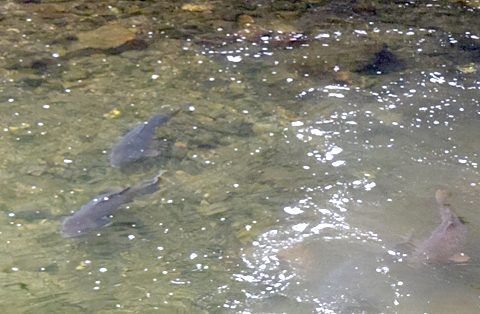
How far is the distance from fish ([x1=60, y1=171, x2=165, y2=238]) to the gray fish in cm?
38

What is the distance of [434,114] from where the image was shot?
4.52 metres

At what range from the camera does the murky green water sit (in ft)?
9.46

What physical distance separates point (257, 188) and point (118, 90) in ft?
6.75

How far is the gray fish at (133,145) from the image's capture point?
12.7 feet

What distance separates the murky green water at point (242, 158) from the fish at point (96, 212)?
0.24ft

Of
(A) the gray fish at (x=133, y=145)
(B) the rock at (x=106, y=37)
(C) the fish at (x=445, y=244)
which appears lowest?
(C) the fish at (x=445, y=244)

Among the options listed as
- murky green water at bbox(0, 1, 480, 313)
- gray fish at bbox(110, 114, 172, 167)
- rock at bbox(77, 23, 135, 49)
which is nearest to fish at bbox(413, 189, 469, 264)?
murky green water at bbox(0, 1, 480, 313)

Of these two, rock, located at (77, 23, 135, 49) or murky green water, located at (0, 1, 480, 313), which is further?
rock, located at (77, 23, 135, 49)

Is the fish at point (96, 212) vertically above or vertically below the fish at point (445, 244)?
above

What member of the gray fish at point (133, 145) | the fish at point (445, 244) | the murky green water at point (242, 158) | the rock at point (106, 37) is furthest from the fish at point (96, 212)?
the rock at point (106, 37)

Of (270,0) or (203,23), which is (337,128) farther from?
(270,0)

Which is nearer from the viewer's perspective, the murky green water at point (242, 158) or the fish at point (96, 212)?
the murky green water at point (242, 158)

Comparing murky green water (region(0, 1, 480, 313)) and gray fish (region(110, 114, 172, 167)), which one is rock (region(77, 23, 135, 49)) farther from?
gray fish (region(110, 114, 172, 167))

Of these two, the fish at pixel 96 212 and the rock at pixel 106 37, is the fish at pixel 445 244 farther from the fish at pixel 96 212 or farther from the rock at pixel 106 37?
the rock at pixel 106 37
